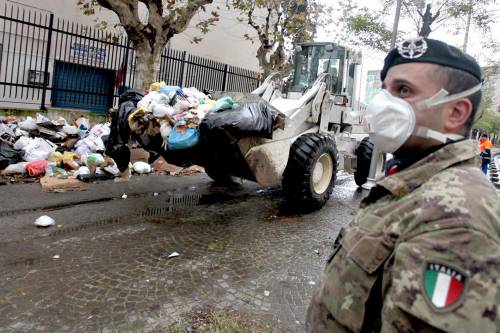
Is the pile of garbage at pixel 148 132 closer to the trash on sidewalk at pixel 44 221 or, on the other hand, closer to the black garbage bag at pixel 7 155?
the black garbage bag at pixel 7 155

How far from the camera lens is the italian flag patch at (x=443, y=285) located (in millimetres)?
922

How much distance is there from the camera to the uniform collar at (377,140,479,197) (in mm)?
1163

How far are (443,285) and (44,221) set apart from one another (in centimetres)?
480

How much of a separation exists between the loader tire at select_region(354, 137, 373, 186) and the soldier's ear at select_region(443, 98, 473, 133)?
731cm

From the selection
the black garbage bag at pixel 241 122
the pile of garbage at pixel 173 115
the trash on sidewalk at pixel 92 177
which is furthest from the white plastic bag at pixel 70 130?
the black garbage bag at pixel 241 122

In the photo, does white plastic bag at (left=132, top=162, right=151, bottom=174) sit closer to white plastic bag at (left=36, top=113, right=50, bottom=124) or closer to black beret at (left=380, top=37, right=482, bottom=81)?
white plastic bag at (left=36, top=113, right=50, bottom=124)

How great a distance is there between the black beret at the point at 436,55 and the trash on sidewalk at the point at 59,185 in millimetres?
6216

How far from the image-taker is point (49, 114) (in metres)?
9.41

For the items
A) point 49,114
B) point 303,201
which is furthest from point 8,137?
point 303,201

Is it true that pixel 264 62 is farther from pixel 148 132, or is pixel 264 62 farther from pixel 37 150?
pixel 148 132

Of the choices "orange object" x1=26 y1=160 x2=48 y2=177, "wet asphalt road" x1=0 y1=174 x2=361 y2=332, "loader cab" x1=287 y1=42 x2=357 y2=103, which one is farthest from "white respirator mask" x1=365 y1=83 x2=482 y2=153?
"orange object" x1=26 y1=160 x2=48 y2=177

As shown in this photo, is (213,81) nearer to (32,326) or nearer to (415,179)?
(32,326)

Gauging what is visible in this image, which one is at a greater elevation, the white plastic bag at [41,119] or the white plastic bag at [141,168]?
the white plastic bag at [41,119]

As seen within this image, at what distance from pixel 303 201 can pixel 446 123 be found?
4.85m
